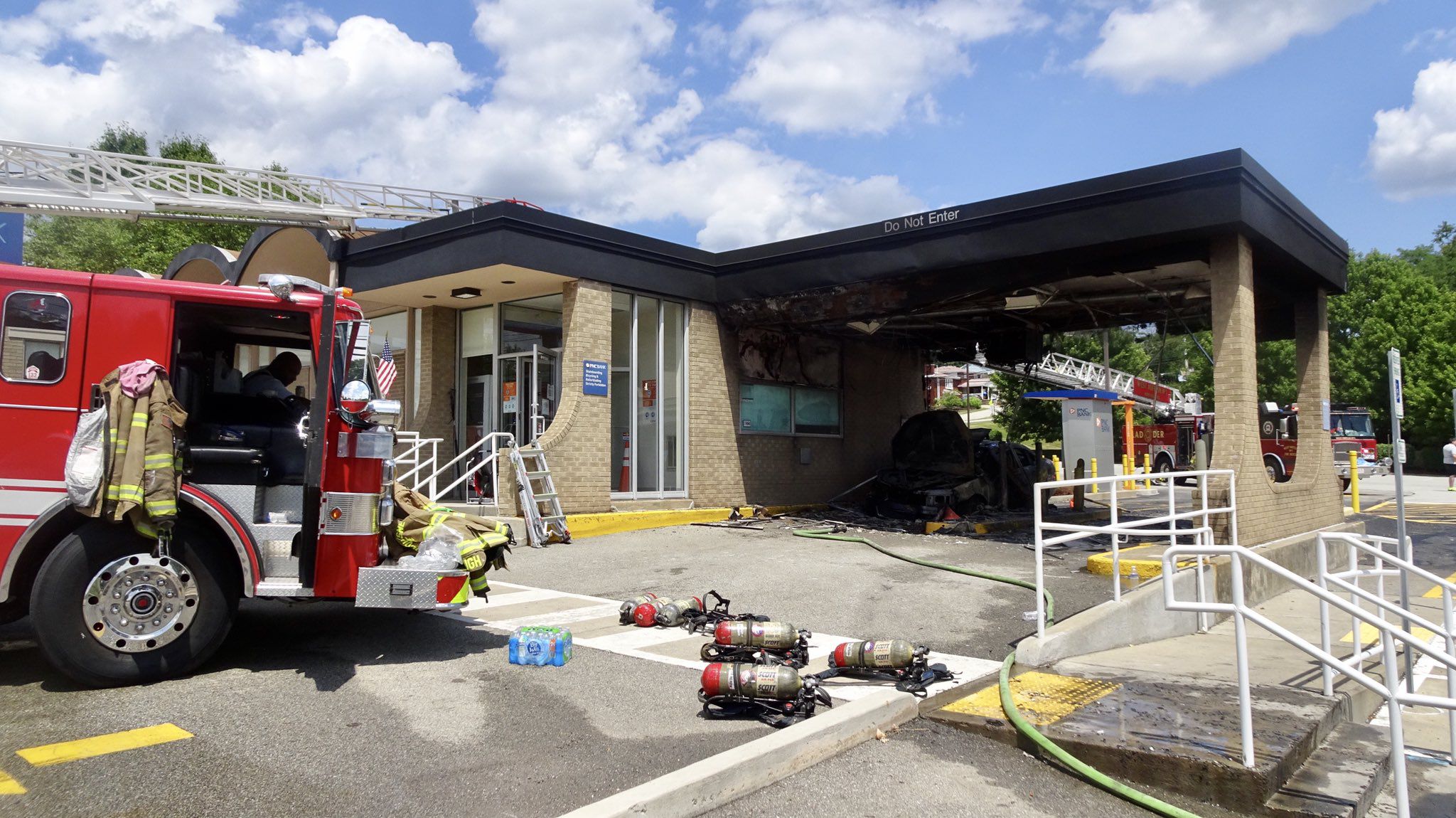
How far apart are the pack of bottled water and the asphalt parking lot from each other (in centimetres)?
10

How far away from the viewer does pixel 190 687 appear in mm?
5484

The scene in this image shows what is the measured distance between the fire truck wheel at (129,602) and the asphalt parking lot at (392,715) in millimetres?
150

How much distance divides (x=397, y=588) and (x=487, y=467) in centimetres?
984

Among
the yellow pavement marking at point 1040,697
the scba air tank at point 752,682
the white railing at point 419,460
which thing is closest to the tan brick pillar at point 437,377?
the white railing at point 419,460

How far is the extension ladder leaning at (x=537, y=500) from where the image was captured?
1236cm

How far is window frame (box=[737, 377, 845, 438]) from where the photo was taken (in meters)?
17.0

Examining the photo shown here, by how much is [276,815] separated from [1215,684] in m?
5.43

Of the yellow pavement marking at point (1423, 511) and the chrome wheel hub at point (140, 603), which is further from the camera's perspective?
the yellow pavement marking at point (1423, 511)

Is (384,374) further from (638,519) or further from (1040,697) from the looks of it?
(638,519)

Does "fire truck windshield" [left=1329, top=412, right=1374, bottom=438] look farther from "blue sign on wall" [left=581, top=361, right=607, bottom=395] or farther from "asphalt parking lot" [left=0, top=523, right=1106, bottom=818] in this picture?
"asphalt parking lot" [left=0, top=523, right=1106, bottom=818]

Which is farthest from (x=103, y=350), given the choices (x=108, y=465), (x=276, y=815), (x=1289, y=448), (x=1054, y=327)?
(x=1289, y=448)

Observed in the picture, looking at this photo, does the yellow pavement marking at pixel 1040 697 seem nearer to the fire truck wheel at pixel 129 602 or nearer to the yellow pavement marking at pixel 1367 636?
the yellow pavement marking at pixel 1367 636

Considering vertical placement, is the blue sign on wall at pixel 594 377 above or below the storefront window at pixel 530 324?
below

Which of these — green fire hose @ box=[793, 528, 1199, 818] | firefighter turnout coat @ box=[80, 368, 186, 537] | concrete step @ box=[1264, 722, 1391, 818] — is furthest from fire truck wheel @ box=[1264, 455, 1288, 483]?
firefighter turnout coat @ box=[80, 368, 186, 537]
